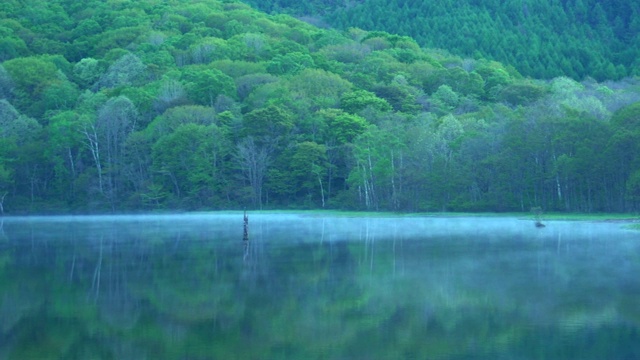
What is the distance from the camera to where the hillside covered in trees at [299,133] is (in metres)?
63.8

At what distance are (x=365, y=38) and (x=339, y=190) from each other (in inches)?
2268

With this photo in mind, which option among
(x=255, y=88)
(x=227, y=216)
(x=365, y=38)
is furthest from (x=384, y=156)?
(x=365, y=38)

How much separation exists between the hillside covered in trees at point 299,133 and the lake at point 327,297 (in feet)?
59.0

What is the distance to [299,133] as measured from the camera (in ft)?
268

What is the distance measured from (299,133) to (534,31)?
64922 mm

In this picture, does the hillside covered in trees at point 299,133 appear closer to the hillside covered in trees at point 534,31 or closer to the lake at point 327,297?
the hillside covered in trees at point 534,31

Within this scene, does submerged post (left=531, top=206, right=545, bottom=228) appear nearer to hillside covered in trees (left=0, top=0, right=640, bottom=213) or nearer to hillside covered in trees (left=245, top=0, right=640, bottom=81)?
hillside covered in trees (left=0, top=0, right=640, bottom=213)

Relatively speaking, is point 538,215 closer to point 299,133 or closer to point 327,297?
point 299,133

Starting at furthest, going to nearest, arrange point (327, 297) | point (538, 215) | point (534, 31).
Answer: point (534, 31), point (538, 215), point (327, 297)

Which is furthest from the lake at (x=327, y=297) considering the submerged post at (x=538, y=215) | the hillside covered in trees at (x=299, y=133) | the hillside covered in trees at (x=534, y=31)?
the hillside covered in trees at (x=534, y=31)

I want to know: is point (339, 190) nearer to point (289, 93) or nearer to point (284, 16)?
point (289, 93)

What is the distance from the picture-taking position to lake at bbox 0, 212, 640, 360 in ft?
62.2

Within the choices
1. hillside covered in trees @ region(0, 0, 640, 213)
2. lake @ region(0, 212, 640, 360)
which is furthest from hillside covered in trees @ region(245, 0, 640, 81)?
lake @ region(0, 212, 640, 360)

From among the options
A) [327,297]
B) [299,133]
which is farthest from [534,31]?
[327,297]
